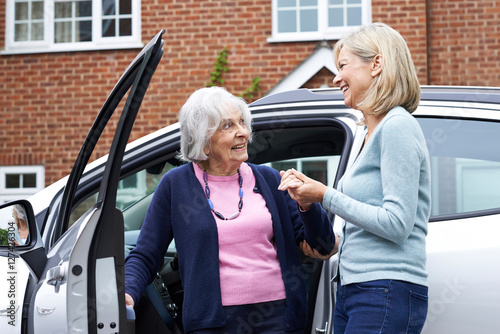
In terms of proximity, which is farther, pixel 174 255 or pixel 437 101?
pixel 174 255

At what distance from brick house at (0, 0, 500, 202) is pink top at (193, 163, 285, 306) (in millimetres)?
6203

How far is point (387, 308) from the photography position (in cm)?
173

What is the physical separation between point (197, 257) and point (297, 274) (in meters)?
0.34

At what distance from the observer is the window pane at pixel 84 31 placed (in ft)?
29.5

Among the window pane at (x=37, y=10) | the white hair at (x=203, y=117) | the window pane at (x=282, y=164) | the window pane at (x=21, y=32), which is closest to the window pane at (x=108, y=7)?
the window pane at (x=37, y=10)

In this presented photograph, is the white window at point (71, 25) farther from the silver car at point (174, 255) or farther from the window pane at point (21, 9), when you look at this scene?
the silver car at point (174, 255)

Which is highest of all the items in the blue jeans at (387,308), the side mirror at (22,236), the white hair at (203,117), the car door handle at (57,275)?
the white hair at (203,117)

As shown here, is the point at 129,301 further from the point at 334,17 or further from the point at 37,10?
the point at 37,10

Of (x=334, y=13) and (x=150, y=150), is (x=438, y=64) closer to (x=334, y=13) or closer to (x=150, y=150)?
(x=334, y=13)

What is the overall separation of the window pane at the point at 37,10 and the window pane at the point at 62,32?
313 mm

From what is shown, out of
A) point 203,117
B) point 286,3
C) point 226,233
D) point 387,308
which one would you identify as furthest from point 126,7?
point 387,308

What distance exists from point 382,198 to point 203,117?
73 centimetres

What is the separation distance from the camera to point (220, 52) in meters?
8.48

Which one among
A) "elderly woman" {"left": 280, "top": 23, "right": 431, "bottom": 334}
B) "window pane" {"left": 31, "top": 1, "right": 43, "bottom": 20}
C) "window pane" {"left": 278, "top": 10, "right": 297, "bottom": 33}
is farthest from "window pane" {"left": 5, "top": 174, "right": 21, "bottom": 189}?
"elderly woman" {"left": 280, "top": 23, "right": 431, "bottom": 334}
